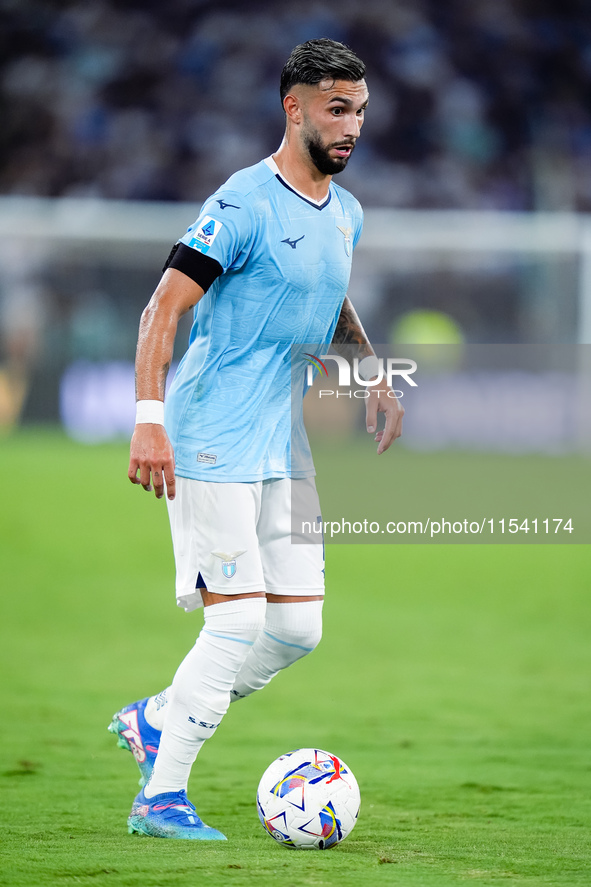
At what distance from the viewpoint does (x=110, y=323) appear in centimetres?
1639

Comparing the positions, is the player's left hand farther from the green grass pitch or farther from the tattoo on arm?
the green grass pitch

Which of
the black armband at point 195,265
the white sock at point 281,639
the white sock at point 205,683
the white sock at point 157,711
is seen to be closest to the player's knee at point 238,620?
the white sock at point 205,683

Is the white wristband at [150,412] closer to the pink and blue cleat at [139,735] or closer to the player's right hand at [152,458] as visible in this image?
the player's right hand at [152,458]

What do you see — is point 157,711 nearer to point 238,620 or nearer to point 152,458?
point 238,620

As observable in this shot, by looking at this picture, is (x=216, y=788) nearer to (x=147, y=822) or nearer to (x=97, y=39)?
(x=147, y=822)

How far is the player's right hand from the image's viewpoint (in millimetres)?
3057

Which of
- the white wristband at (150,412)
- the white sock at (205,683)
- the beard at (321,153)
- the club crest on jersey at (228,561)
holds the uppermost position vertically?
the beard at (321,153)

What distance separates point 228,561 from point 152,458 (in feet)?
1.37

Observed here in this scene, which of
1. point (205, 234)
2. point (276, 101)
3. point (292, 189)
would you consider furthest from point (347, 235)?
point (276, 101)

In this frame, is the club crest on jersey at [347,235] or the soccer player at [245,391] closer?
the soccer player at [245,391]

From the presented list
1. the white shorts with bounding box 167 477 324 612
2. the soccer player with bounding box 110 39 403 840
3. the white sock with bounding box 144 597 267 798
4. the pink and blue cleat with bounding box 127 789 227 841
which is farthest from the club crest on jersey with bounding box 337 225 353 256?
the pink and blue cleat with bounding box 127 789 227 841

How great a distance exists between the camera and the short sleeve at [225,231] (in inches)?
125

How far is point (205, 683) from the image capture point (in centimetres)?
331

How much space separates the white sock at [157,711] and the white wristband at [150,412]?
0.99 m
